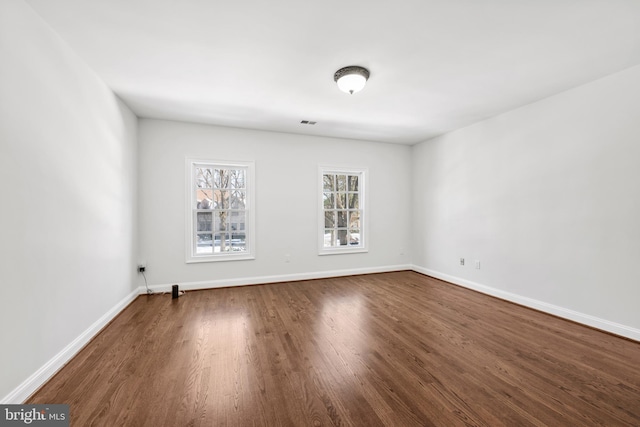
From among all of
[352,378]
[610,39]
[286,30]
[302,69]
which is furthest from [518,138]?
[352,378]

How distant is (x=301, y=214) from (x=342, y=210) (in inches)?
35.9

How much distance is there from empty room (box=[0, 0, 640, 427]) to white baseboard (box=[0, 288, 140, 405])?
0.02 m

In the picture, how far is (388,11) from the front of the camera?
1.90m

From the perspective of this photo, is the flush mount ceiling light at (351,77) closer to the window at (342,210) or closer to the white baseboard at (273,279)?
the window at (342,210)

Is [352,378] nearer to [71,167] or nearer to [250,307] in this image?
[250,307]

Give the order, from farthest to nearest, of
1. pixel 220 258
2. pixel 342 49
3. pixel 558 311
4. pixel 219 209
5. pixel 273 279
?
pixel 273 279
pixel 219 209
pixel 220 258
pixel 558 311
pixel 342 49

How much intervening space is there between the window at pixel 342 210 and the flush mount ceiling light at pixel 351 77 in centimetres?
233

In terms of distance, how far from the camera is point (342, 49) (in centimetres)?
233

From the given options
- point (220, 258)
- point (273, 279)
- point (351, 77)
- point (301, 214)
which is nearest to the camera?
point (351, 77)

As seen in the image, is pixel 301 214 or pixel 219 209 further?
pixel 301 214

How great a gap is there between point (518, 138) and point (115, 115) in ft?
17.0

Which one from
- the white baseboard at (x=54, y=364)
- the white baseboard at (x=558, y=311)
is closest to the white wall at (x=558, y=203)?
the white baseboard at (x=558, y=311)

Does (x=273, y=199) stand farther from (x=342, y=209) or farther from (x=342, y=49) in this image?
(x=342, y=49)

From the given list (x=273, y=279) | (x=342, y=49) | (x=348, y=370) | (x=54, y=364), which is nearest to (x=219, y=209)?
(x=273, y=279)
